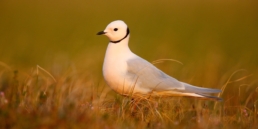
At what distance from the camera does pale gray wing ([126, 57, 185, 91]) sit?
6.48 metres

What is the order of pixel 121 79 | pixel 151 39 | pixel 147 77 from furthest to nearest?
pixel 151 39 → pixel 147 77 → pixel 121 79

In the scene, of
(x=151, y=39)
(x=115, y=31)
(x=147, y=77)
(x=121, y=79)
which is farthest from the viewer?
(x=151, y=39)

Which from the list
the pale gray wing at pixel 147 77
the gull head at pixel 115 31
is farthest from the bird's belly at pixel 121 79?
the gull head at pixel 115 31

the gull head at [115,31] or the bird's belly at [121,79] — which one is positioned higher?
the gull head at [115,31]

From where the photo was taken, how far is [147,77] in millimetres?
6562

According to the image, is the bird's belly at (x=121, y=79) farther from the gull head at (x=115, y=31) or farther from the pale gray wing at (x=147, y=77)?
the gull head at (x=115, y=31)

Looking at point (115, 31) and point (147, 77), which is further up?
point (115, 31)

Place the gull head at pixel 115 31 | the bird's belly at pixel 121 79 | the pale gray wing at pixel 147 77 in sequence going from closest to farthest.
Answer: the bird's belly at pixel 121 79
the pale gray wing at pixel 147 77
the gull head at pixel 115 31

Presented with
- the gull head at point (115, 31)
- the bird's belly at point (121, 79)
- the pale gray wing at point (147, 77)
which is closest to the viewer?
the bird's belly at point (121, 79)

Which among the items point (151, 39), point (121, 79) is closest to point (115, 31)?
point (121, 79)

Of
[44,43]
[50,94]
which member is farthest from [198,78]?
[44,43]

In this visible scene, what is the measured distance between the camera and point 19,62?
1090cm

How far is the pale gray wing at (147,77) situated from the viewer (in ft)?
21.3

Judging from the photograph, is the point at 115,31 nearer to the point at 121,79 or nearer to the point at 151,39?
the point at 121,79
